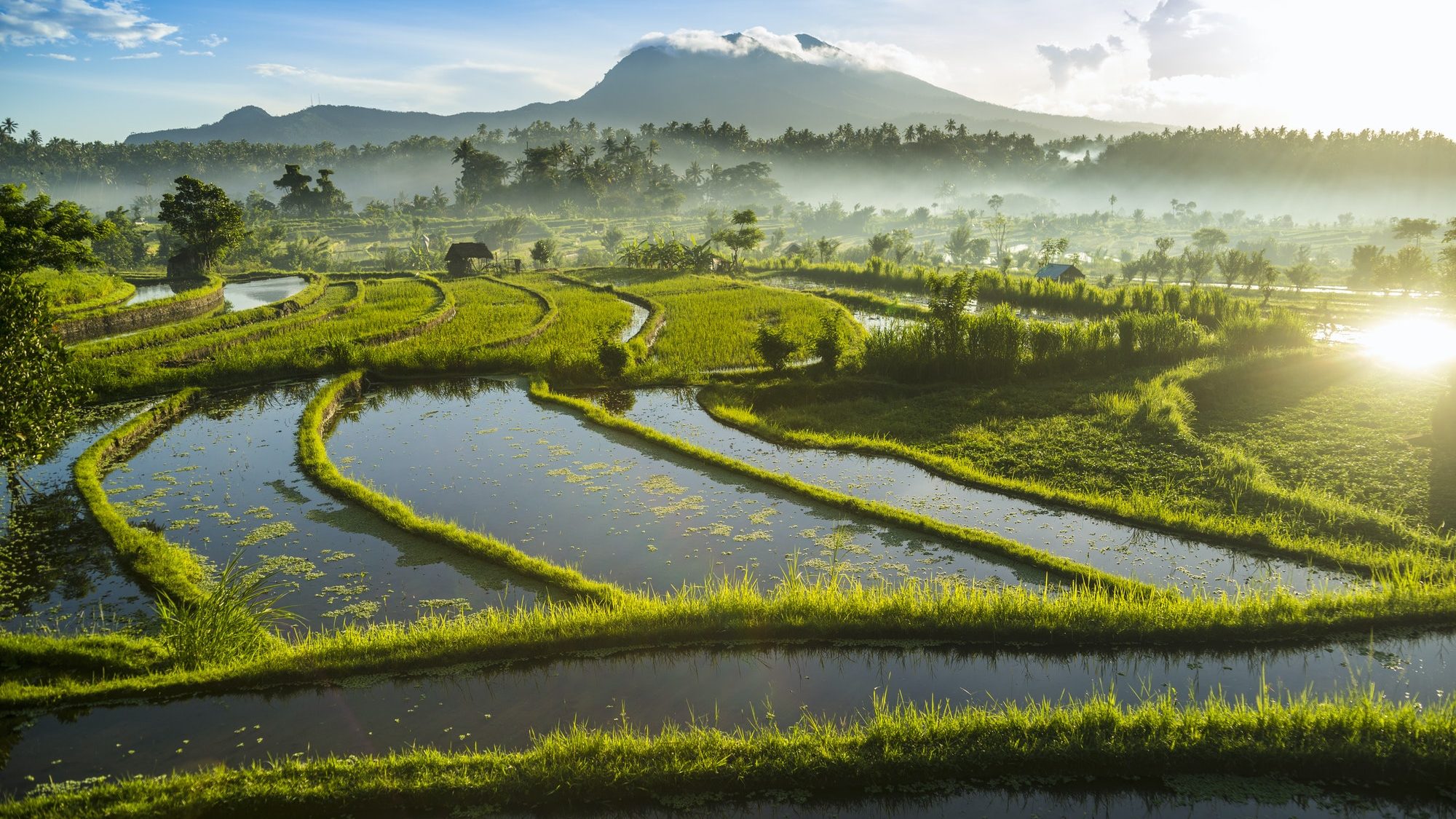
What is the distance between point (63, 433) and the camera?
10.9 m

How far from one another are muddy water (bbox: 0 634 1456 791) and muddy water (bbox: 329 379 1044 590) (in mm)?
1620

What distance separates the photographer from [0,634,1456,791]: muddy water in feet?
18.2

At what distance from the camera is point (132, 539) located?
8656mm

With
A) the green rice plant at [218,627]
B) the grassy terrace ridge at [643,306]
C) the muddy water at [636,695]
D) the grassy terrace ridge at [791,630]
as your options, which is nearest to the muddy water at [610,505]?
the grassy terrace ridge at [791,630]

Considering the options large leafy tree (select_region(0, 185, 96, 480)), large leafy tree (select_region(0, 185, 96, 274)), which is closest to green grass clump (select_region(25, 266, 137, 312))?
large leafy tree (select_region(0, 185, 96, 274))

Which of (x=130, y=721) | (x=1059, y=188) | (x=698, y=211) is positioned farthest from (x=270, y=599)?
(x=1059, y=188)

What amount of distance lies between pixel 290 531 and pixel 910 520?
7604 mm

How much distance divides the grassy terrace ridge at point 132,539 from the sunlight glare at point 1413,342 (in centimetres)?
2147

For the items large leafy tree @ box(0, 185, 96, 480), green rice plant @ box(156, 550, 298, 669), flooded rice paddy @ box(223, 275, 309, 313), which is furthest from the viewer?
flooded rice paddy @ box(223, 275, 309, 313)

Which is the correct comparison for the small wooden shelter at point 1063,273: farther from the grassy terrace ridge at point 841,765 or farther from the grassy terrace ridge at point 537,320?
the grassy terrace ridge at point 841,765

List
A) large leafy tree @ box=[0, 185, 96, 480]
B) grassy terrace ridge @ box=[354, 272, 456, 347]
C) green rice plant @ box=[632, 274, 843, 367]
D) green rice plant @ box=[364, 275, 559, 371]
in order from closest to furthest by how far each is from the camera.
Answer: large leafy tree @ box=[0, 185, 96, 480]
green rice plant @ box=[364, 275, 559, 371]
green rice plant @ box=[632, 274, 843, 367]
grassy terrace ridge @ box=[354, 272, 456, 347]

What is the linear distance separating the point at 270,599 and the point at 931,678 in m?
6.47

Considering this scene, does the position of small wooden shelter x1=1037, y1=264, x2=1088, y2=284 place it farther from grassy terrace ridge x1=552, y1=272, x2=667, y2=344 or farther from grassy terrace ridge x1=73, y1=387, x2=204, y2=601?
grassy terrace ridge x1=73, y1=387, x2=204, y2=601

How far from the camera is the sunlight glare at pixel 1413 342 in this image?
1680 cm
